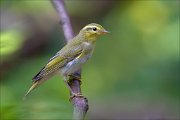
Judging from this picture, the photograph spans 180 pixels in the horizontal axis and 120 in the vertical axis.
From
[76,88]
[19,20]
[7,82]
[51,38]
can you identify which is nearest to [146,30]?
[51,38]

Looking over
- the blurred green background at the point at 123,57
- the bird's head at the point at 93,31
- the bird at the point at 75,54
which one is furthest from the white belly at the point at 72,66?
→ the blurred green background at the point at 123,57

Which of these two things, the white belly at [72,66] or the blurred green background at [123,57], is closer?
the white belly at [72,66]

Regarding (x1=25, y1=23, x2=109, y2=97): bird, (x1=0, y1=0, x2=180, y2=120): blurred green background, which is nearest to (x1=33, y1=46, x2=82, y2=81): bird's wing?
(x1=25, y1=23, x2=109, y2=97): bird

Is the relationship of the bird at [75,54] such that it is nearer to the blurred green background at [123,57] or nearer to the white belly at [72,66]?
the white belly at [72,66]

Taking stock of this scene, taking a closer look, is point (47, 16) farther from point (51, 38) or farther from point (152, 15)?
point (152, 15)

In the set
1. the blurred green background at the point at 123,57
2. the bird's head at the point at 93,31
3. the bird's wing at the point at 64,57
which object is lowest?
the bird's wing at the point at 64,57

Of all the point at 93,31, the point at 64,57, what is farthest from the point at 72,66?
the point at 93,31

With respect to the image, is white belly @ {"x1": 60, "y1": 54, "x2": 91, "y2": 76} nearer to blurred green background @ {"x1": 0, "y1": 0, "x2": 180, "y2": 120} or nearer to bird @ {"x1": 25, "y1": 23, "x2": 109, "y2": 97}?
bird @ {"x1": 25, "y1": 23, "x2": 109, "y2": 97}

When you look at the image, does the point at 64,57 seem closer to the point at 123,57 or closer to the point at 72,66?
the point at 72,66
